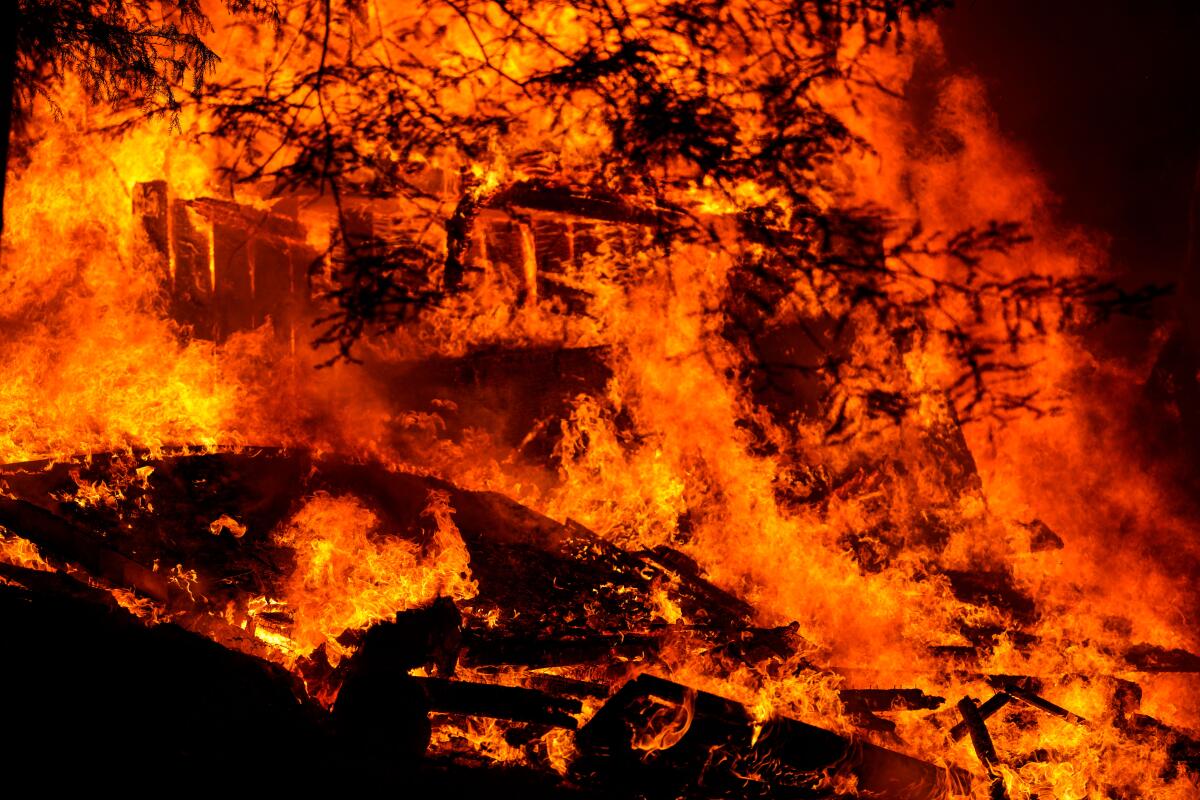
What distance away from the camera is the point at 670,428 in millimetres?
5266

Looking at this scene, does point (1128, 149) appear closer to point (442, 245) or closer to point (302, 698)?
point (442, 245)

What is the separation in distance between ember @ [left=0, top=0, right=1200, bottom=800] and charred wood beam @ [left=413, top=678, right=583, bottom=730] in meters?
0.13

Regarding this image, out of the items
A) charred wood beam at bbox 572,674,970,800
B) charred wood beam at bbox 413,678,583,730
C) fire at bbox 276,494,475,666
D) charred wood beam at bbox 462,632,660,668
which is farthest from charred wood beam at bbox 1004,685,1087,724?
fire at bbox 276,494,475,666

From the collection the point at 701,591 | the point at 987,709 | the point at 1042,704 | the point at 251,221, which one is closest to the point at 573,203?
the point at 251,221

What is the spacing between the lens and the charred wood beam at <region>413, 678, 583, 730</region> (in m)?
3.69

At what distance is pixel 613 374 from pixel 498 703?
2.24 metres

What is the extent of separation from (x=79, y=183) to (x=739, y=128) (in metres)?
4.39

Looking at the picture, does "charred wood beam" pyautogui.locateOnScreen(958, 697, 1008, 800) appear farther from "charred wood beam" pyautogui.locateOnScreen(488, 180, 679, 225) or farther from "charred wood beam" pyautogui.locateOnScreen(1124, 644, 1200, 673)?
"charred wood beam" pyautogui.locateOnScreen(488, 180, 679, 225)

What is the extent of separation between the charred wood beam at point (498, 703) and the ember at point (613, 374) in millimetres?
130

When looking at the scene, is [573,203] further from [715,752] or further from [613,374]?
[715,752]

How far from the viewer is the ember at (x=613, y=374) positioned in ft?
14.1

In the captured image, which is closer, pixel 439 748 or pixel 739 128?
pixel 439 748

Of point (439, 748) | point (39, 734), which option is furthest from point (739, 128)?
point (39, 734)

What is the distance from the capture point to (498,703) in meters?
3.73
